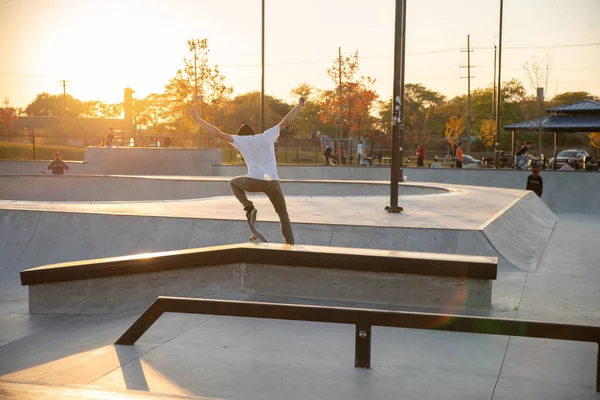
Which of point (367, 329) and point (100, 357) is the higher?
point (367, 329)

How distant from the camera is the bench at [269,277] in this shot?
698cm

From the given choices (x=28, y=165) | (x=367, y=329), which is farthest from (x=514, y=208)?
(x=28, y=165)

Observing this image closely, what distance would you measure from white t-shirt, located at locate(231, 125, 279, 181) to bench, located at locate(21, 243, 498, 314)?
5.03 ft

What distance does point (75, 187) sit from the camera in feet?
84.5

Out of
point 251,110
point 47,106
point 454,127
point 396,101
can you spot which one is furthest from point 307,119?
point 396,101

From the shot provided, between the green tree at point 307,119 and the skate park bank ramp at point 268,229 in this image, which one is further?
the green tree at point 307,119

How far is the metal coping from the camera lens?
271 inches

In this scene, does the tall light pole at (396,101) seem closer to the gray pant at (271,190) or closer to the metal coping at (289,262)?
the gray pant at (271,190)

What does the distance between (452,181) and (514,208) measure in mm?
13297

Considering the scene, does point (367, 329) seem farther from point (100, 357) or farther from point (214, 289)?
point (214, 289)

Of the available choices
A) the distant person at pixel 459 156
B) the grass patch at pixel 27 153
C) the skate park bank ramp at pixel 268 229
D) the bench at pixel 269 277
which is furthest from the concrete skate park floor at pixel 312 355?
the grass patch at pixel 27 153

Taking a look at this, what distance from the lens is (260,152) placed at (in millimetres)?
8930

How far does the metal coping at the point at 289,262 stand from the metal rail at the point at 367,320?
2035 millimetres

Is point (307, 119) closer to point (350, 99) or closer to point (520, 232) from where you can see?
point (350, 99)
